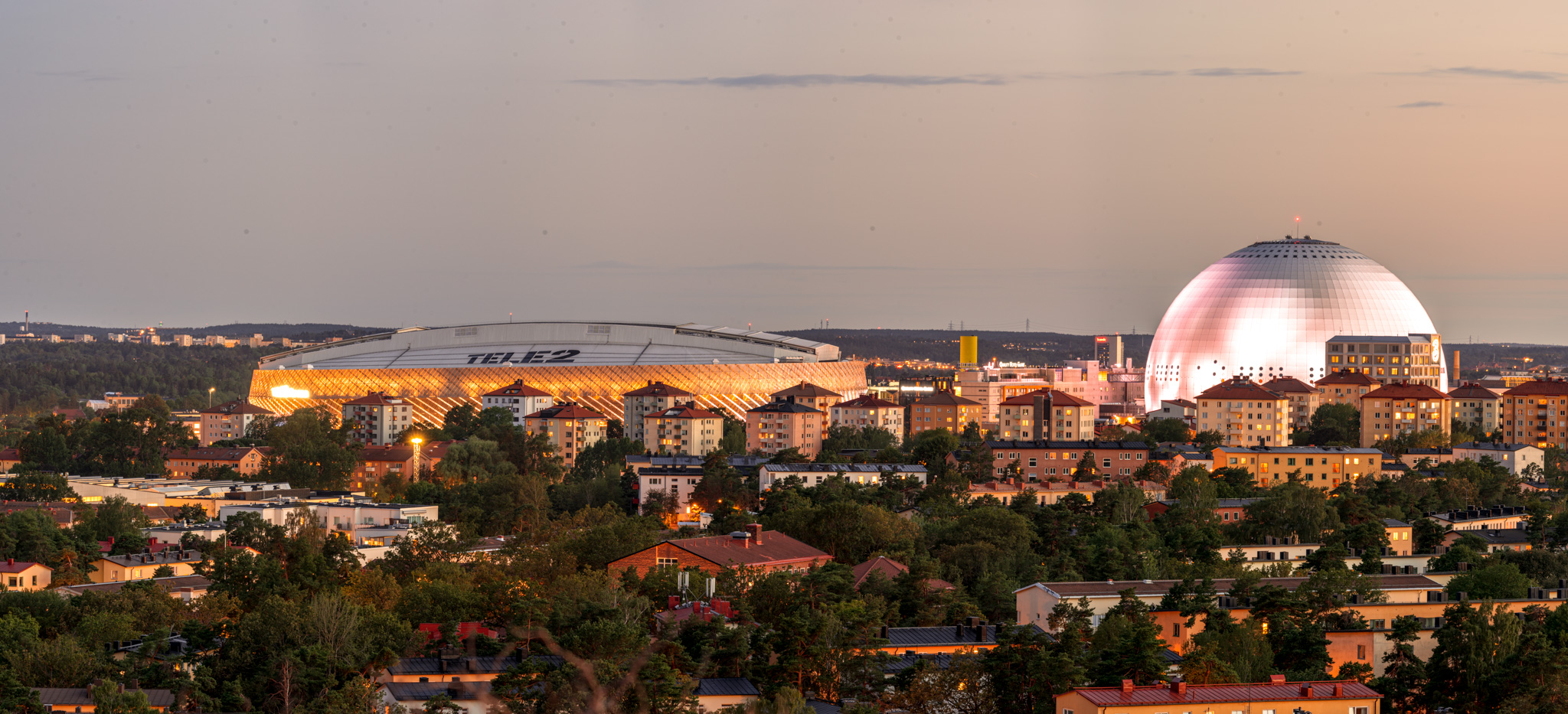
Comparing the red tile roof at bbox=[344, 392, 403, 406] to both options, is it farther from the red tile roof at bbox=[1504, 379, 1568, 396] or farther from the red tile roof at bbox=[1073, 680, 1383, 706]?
the red tile roof at bbox=[1073, 680, 1383, 706]

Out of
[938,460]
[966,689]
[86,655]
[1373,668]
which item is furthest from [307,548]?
[938,460]

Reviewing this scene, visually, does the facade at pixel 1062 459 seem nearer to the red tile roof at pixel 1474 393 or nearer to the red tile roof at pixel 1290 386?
Result: the red tile roof at pixel 1290 386

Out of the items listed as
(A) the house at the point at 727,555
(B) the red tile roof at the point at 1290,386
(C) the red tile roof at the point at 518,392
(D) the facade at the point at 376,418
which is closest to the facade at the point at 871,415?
(C) the red tile roof at the point at 518,392

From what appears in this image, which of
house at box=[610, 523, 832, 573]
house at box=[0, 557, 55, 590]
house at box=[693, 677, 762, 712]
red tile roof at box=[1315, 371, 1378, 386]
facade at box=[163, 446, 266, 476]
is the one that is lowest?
house at box=[693, 677, 762, 712]

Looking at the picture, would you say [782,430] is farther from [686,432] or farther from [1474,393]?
[1474,393]

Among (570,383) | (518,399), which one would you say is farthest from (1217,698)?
(570,383)

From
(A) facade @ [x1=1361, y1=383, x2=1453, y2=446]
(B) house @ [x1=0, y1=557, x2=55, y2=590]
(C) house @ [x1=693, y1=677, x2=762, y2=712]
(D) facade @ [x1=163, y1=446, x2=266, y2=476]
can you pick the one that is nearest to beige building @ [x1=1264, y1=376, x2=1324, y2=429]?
(A) facade @ [x1=1361, y1=383, x2=1453, y2=446]

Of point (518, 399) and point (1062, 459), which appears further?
point (518, 399)
